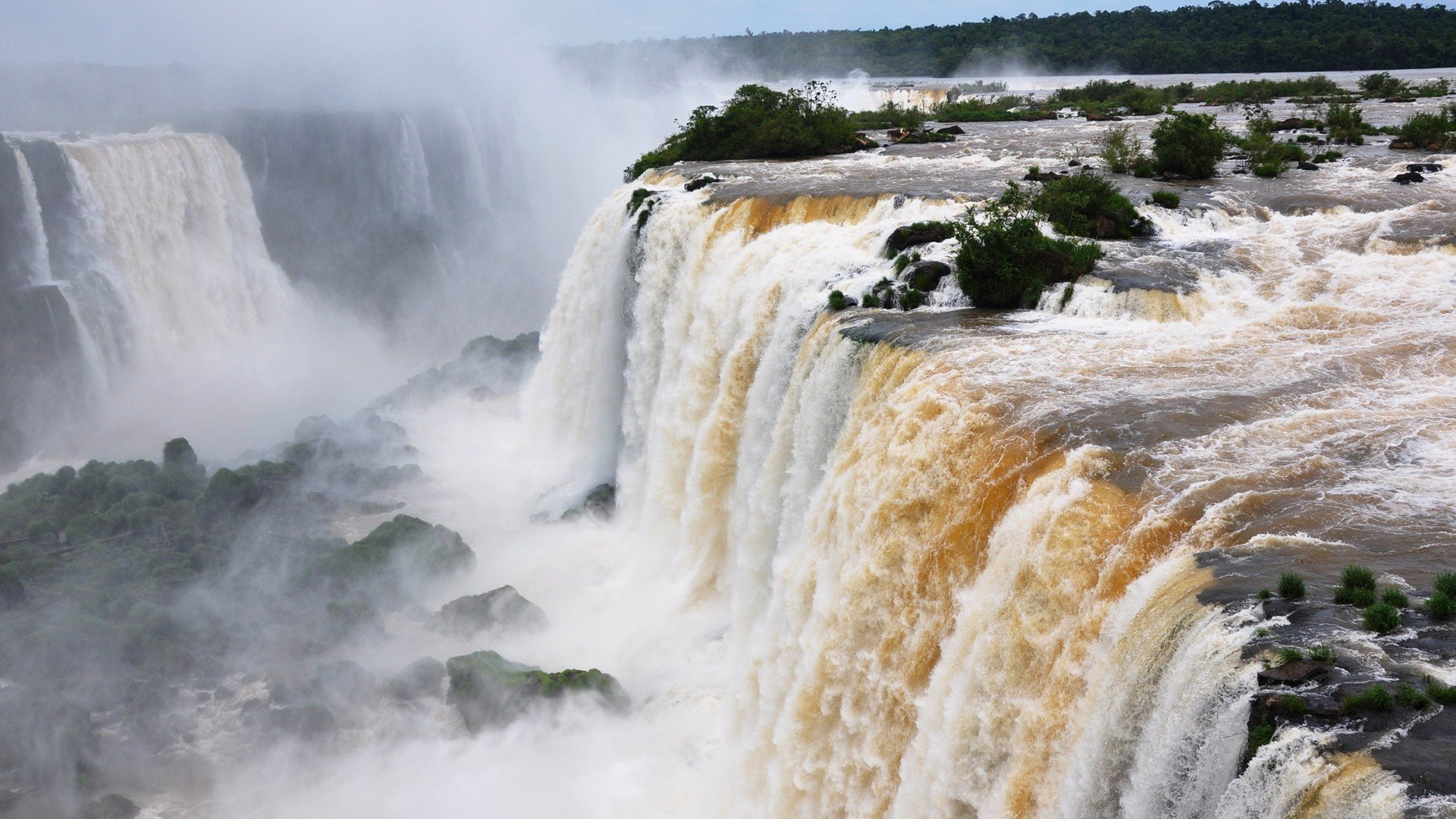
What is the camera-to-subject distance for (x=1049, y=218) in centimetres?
1556

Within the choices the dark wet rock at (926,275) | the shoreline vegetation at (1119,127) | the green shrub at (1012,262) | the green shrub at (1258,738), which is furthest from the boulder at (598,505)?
the green shrub at (1258,738)

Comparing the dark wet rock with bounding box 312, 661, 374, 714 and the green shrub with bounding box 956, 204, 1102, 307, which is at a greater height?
the green shrub with bounding box 956, 204, 1102, 307

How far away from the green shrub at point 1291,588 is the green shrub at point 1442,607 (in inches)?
26.5

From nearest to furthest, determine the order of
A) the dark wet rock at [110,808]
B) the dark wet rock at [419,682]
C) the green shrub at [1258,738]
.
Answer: the green shrub at [1258,738] < the dark wet rock at [110,808] < the dark wet rock at [419,682]

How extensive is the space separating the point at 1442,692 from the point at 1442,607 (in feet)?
3.09

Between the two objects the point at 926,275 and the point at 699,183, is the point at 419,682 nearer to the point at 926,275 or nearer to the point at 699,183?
the point at 926,275

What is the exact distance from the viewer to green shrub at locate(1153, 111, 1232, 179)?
19.0m

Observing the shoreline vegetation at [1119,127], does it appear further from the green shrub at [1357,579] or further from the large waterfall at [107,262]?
the large waterfall at [107,262]

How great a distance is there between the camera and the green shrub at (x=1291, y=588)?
6.10 m

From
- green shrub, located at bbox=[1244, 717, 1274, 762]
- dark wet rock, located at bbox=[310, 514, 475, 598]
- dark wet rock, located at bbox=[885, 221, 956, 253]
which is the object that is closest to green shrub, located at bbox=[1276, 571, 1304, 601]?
green shrub, located at bbox=[1244, 717, 1274, 762]

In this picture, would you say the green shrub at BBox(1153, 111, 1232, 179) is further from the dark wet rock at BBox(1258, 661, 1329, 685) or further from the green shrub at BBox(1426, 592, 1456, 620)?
the dark wet rock at BBox(1258, 661, 1329, 685)

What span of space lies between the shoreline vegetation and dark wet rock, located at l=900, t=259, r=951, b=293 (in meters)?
8.10

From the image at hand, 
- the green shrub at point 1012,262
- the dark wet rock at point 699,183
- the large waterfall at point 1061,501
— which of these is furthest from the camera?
the dark wet rock at point 699,183

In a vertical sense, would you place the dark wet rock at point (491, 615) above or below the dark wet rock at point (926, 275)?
below
